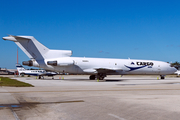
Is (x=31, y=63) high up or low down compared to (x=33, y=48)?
down

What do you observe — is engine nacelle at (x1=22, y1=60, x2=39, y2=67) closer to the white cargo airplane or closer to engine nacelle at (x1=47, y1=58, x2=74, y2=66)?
the white cargo airplane

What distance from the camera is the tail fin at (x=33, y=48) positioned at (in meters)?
32.5

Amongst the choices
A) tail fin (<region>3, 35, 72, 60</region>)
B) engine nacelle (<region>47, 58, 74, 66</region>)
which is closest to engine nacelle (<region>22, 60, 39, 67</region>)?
tail fin (<region>3, 35, 72, 60</region>)

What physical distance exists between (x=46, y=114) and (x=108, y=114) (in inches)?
89.4

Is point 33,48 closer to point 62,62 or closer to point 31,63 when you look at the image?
point 31,63

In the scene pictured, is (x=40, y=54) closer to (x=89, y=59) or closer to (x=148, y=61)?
(x=89, y=59)

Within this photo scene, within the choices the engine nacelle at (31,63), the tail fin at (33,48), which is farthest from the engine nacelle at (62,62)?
the engine nacelle at (31,63)

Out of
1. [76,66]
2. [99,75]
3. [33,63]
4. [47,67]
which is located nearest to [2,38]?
[33,63]

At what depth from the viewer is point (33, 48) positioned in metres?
33.4

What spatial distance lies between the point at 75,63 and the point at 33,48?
7586 mm

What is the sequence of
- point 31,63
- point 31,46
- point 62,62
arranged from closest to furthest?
1. point 31,46
2. point 31,63
3. point 62,62

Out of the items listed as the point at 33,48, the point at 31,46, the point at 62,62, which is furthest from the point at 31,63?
the point at 62,62

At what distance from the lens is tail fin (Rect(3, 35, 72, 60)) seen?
3247 centimetres

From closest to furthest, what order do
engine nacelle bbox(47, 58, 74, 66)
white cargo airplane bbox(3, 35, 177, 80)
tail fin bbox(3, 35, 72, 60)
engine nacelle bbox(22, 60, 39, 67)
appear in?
tail fin bbox(3, 35, 72, 60) → white cargo airplane bbox(3, 35, 177, 80) → engine nacelle bbox(47, 58, 74, 66) → engine nacelle bbox(22, 60, 39, 67)
